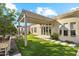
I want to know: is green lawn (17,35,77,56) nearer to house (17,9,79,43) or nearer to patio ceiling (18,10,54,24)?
house (17,9,79,43)

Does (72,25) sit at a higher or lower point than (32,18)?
lower

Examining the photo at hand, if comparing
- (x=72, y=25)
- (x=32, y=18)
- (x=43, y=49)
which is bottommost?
(x=43, y=49)

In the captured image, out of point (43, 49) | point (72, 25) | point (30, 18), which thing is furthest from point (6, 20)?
point (72, 25)

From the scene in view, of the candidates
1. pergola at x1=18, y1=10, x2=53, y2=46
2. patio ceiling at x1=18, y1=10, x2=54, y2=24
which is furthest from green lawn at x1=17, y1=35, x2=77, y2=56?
patio ceiling at x1=18, y1=10, x2=54, y2=24

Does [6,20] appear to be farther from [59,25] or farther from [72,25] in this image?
[72,25]

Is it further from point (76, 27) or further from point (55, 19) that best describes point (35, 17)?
point (76, 27)

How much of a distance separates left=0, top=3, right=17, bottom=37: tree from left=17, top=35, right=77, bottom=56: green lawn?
0.27 meters

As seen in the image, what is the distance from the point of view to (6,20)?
16.9ft

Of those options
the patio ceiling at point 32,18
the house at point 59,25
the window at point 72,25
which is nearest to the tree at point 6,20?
the patio ceiling at point 32,18

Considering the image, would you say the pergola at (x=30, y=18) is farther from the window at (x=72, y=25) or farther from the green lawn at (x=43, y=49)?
the window at (x=72, y=25)

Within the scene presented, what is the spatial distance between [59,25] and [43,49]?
43cm

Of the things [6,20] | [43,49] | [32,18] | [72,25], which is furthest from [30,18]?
[72,25]

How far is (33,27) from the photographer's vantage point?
207 inches

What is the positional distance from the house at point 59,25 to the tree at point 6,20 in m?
0.23
